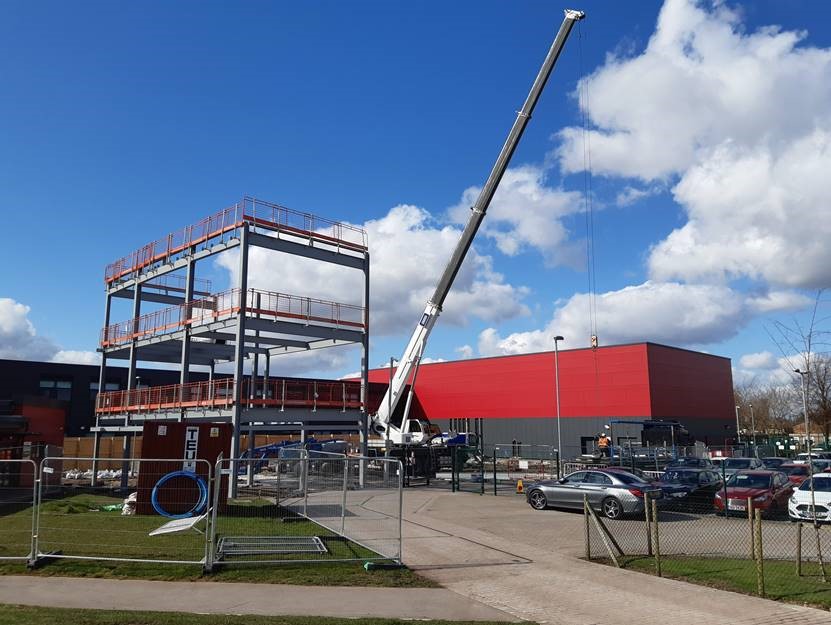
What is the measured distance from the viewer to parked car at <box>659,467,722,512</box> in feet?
70.8

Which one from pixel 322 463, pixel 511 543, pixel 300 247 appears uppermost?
pixel 300 247

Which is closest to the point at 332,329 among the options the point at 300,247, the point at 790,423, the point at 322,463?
the point at 300,247

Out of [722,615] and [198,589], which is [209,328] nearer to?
[198,589]

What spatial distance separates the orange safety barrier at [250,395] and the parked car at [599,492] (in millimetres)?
10387

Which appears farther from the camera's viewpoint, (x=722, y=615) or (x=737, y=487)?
(x=737, y=487)

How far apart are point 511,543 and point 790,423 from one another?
278 feet

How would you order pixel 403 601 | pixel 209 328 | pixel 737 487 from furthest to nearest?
1. pixel 209 328
2. pixel 737 487
3. pixel 403 601

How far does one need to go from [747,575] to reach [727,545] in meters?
3.94

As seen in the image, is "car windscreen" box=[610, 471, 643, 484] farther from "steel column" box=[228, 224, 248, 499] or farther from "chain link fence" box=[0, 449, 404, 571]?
"steel column" box=[228, 224, 248, 499]

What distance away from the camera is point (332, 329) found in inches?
1167

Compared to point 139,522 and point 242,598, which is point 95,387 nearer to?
point 139,522

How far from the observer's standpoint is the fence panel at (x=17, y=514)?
1202 cm

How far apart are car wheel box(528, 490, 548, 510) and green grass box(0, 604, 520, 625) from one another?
13.6 meters

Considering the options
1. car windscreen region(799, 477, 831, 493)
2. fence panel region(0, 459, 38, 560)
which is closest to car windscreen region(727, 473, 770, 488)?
car windscreen region(799, 477, 831, 493)
